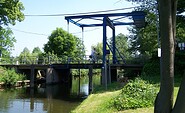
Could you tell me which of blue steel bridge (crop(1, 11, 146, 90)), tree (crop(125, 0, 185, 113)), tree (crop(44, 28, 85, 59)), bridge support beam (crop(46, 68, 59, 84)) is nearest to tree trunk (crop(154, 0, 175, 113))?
tree (crop(125, 0, 185, 113))

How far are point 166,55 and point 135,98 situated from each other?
15.4 ft

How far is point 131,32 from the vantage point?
48.3 metres

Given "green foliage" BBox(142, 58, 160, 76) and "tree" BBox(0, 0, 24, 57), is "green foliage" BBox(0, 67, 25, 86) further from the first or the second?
"green foliage" BBox(142, 58, 160, 76)

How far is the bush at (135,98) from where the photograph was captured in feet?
34.1

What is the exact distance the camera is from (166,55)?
6418 millimetres

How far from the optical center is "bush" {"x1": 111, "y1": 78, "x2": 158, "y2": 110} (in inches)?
409

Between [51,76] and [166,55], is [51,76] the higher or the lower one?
the lower one

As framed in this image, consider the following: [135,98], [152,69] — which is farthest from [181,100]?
[152,69]

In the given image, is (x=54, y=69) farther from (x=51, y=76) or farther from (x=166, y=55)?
(x=166, y=55)

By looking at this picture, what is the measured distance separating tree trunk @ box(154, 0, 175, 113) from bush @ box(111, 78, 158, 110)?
366cm

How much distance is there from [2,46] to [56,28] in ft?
68.9

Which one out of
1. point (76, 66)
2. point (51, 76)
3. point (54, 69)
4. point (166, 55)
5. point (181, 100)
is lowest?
point (51, 76)

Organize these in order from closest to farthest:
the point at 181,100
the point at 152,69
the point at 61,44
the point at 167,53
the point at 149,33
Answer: the point at 181,100 < the point at 167,53 < the point at 152,69 < the point at 149,33 < the point at 61,44

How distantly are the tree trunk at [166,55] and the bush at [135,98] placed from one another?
3.66 metres
